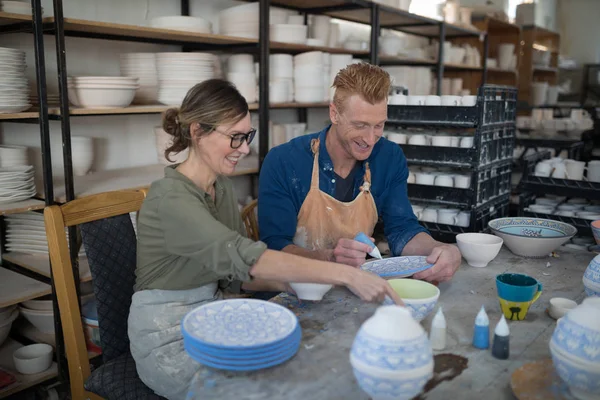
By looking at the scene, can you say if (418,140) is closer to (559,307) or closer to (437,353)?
(559,307)

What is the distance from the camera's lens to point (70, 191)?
2.42 meters

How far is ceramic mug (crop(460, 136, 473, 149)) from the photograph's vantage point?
285cm

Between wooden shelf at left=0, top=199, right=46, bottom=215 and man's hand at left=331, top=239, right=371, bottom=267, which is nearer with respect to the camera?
man's hand at left=331, top=239, right=371, bottom=267

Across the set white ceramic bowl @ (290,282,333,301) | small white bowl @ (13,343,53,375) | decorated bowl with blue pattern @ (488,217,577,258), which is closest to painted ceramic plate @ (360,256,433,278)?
white ceramic bowl @ (290,282,333,301)

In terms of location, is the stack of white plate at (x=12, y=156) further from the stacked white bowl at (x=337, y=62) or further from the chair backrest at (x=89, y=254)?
the stacked white bowl at (x=337, y=62)

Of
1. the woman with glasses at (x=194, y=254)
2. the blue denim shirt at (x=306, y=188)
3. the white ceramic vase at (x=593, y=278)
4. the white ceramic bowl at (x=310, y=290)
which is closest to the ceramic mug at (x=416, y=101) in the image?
the blue denim shirt at (x=306, y=188)

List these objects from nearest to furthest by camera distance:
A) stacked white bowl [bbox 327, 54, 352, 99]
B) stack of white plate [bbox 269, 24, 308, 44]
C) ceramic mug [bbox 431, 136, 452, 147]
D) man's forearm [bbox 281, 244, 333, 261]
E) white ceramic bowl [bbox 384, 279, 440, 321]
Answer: white ceramic bowl [bbox 384, 279, 440, 321]
man's forearm [bbox 281, 244, 333, 261]
ceramic mug [bbox 431, 136, 452, 147]
stack of white plate [bbox 269, 24, 308, 44]
stacked white bowl [bbox 327, 54, 352, 99]

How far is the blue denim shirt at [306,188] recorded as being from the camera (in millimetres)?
2137

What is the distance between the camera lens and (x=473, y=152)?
2.86 metres

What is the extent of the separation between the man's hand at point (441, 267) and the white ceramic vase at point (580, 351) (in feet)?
2.01

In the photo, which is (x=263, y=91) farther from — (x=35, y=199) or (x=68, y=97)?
(x=35, y=199)

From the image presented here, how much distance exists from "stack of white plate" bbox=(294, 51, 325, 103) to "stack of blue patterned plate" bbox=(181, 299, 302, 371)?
248cm

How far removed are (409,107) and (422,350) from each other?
226 centimetres

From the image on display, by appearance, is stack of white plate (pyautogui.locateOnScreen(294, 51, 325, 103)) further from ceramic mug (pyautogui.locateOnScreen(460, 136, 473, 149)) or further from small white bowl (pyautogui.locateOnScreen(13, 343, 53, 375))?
small white bowl (pyautogui.locateOnScreen(13, 343, 53, 375))
